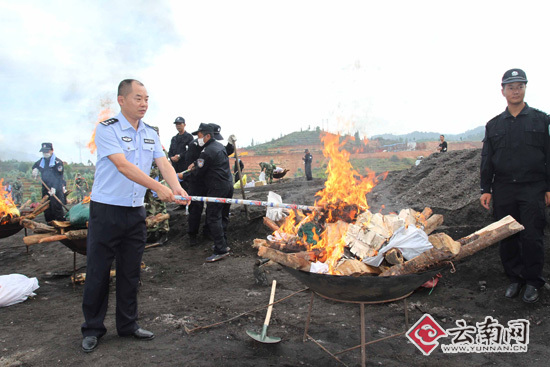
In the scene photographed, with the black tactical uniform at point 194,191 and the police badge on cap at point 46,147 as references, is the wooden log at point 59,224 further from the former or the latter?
the police badge on cap at point 46,147

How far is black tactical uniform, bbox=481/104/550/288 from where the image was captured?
3807mm

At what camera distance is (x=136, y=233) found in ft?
10.9

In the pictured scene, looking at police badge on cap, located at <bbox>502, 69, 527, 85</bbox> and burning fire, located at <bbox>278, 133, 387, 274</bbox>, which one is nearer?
burning fire, located at <bbox>278, 133, 387, 274</bbox>

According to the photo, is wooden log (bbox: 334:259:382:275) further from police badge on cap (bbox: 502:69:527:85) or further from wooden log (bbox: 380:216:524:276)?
police badge on cap (bbox: 502:69:527:85)

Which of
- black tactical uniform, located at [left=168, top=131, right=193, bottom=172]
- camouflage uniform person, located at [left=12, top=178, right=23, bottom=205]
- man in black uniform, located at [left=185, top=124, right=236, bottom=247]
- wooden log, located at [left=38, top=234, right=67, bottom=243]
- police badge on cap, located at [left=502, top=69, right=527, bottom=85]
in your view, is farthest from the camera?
camouflage uniform person, located at [left=12, top=178, right=23, bottom=205]

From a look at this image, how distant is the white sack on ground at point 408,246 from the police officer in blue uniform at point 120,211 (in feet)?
6.26

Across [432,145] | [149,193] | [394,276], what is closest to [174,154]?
[149,193]

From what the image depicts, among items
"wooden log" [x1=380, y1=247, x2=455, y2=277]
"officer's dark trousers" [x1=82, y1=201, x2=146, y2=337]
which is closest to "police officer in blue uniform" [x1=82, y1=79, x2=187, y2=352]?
"officer's dark trousers" [x1=82, y1=201, x2=146, y2=337]

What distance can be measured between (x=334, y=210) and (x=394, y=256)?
3.05ft

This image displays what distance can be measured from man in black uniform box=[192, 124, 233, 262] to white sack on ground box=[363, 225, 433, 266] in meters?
3.98

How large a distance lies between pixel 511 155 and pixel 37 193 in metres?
20.2

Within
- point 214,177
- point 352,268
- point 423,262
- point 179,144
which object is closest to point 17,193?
point 179,144

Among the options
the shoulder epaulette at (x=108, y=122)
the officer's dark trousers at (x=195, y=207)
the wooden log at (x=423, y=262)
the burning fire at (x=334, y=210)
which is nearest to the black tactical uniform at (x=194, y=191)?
the officer's dark trousers at (x=195, y=207)

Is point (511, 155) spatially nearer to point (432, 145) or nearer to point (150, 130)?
point (150, 130)
